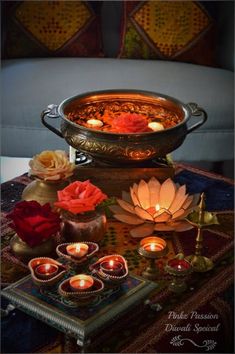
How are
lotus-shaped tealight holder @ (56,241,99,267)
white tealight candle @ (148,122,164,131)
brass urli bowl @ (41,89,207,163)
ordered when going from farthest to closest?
white tealight candle @ (148,122,164,131), brass urli bowl @ (41,89,207,163), lotus-shaped tealight holder @ (56,241,99,267)

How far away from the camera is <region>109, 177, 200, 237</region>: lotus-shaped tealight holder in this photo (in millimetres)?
1280

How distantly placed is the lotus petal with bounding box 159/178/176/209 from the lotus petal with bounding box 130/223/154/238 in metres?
0.06

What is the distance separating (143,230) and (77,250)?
0.21 m

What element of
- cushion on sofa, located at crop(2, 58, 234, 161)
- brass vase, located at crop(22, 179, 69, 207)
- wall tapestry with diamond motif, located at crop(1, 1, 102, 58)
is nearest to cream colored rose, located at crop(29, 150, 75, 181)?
brass vase, located at crop(22, 179, 69, 207)

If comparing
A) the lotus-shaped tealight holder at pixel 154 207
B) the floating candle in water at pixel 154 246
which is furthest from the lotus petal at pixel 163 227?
the floating candle in water at pixel 154 246

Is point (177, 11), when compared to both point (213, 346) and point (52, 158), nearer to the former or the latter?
point (52, 158)

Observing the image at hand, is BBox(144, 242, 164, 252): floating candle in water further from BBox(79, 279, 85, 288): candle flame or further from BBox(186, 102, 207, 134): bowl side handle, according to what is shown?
BBox(186, 102, 207, 134): bowl side handle

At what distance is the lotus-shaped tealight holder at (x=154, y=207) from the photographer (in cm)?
128

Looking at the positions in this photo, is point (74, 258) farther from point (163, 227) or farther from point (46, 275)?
point (163, 227)

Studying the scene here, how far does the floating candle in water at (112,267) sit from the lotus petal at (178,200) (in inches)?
10.1

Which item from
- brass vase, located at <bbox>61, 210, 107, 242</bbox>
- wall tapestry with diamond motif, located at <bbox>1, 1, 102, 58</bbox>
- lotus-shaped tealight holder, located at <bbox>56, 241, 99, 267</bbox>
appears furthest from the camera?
wall tapestry with diamond motif, located at <bbox>1, 1, 102, 58</bbox>


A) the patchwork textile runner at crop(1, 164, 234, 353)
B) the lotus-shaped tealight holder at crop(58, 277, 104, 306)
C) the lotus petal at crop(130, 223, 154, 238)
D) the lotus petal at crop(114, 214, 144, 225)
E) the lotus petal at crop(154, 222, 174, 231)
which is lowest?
the patchwork textile runner at crop(1, 164, 234, 353)

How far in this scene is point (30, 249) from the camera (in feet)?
3.78

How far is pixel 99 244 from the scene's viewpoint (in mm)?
1240
